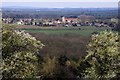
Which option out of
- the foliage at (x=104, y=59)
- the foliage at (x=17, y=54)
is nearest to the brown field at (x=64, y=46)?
the foliage at (x=104, y=59)

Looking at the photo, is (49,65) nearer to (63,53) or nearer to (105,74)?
(63,53)

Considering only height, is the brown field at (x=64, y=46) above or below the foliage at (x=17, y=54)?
below

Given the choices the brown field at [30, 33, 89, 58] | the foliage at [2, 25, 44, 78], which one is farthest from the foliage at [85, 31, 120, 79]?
the brown field at [30, 33, 89, 58]

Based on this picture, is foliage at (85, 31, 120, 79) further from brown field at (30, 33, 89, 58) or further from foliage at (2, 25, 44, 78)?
brown field at (30, 33, 89, 58)

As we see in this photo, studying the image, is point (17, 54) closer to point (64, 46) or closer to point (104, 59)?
point (104, 59)

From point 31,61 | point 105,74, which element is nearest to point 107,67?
point 105,74

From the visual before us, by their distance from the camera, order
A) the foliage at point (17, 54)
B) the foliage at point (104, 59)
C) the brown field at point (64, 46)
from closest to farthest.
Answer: the foliage at point (17, 54) → the foliage at point (104, 59) → the brown field at point (64, 46)

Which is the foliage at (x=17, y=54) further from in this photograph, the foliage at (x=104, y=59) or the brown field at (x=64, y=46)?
the brown field at (x=64, y=46)

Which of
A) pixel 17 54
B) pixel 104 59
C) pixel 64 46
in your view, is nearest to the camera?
pixel 17 54

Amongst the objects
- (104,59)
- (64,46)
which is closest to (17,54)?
(104,59)
